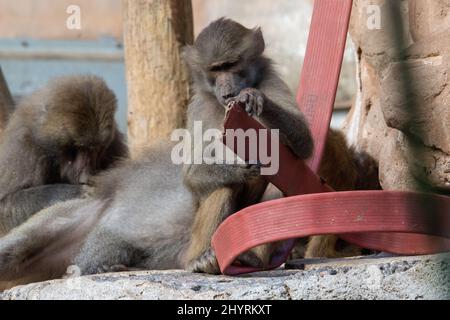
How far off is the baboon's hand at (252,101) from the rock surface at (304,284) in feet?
2.59

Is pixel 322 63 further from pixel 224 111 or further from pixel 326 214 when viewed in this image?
pixel 326 214

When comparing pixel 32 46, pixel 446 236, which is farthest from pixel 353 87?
pixel 446 236

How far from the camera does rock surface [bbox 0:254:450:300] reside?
13.2 feet

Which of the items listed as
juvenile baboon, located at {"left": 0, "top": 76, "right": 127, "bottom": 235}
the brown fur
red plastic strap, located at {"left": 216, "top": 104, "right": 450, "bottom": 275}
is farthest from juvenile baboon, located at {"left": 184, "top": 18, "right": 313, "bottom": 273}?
the brown fur

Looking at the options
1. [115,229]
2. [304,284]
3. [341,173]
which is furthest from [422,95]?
[341,173]

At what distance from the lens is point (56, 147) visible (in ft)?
21.5

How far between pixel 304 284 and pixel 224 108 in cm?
157

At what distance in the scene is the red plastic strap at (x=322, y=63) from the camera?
17.5 ft

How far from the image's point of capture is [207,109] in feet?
17.9

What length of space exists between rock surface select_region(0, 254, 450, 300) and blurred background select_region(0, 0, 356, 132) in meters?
7.52

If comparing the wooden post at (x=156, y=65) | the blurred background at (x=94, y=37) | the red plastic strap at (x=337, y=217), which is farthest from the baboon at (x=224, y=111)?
the blurred background at (x=94, y=37)

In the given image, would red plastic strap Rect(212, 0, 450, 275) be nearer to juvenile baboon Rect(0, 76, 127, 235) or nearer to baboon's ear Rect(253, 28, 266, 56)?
baboon's ear Rect(253, 28, 266, 56)

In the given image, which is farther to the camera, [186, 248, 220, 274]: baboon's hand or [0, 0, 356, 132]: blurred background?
[0, 0, 356, 132]: blurred background

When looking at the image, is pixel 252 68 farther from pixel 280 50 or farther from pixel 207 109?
pixel 280 50
